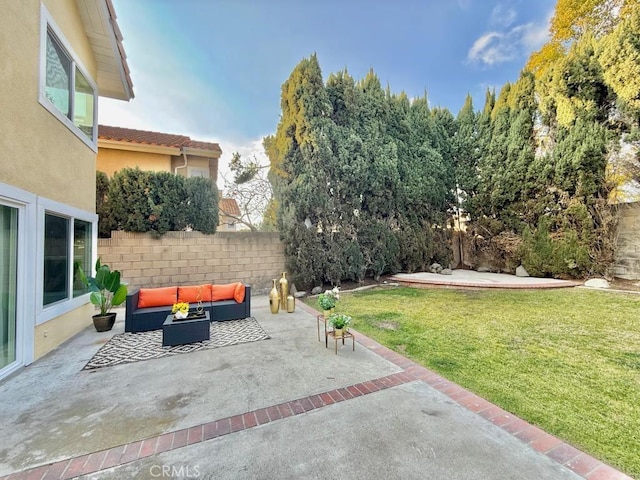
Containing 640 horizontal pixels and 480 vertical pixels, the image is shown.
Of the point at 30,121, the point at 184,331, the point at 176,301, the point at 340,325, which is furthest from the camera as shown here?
the point at 176,301

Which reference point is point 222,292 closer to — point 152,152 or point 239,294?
point 239,294

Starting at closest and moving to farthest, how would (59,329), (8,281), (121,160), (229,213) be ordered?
(8,281) < (59,329) < (229,213) < (121,160)

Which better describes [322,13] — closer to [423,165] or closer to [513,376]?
[423,165]

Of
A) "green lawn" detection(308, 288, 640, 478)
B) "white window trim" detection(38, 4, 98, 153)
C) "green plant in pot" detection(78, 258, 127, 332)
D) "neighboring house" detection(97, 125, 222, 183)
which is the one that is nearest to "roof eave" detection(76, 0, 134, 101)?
"white window trim" detection(38, 4, 98, 153)

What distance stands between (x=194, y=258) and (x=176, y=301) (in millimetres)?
→ 2563

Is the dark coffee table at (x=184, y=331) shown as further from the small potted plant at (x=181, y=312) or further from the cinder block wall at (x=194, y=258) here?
the cinder block wall at (x=194, y=258)

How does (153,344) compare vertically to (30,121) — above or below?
below

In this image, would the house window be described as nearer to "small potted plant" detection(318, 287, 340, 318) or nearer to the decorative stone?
"small potted plant" detection(318, 287, 340, 318)

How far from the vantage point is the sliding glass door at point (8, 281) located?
369 cm

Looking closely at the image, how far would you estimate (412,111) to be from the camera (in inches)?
502

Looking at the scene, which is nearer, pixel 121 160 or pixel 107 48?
pixel 107 48

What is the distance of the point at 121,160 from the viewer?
11242mm

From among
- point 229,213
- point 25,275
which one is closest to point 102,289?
point 25,275

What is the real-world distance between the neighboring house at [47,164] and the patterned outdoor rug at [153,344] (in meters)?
0.94
